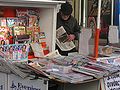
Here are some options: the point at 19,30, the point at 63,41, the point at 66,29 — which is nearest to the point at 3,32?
the point at 19,30

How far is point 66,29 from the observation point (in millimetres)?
4508

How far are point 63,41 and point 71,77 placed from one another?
1.47 m

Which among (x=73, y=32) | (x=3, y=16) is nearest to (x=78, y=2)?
(x=73, y=32)

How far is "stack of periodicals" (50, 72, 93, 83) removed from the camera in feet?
8.86

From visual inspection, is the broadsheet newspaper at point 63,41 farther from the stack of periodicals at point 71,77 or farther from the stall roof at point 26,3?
the stack of periodicals at point 71,77

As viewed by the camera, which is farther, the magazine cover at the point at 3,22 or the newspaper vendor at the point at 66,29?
the newspaper vendor at the point at 66,29

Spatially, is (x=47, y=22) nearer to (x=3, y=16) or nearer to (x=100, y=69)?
(x=3, y=16)

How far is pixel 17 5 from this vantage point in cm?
346

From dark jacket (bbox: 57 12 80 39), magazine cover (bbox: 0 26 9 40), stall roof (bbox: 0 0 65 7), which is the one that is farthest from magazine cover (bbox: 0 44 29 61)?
dark jacket (bbox: 57 12 80 39)

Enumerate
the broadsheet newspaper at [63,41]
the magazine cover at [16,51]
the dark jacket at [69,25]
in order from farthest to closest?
the dark jacket at [69,25] → the broadsheet newspaper at [63,41] → the magazine cover at [16,51]

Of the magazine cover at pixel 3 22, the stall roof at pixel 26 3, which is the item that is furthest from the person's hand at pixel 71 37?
the magazine cover at pixel 3 22

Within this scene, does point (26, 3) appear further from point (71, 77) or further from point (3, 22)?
point (71, 77)

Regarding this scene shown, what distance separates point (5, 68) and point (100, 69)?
0.96 metres

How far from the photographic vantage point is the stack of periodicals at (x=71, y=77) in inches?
106
